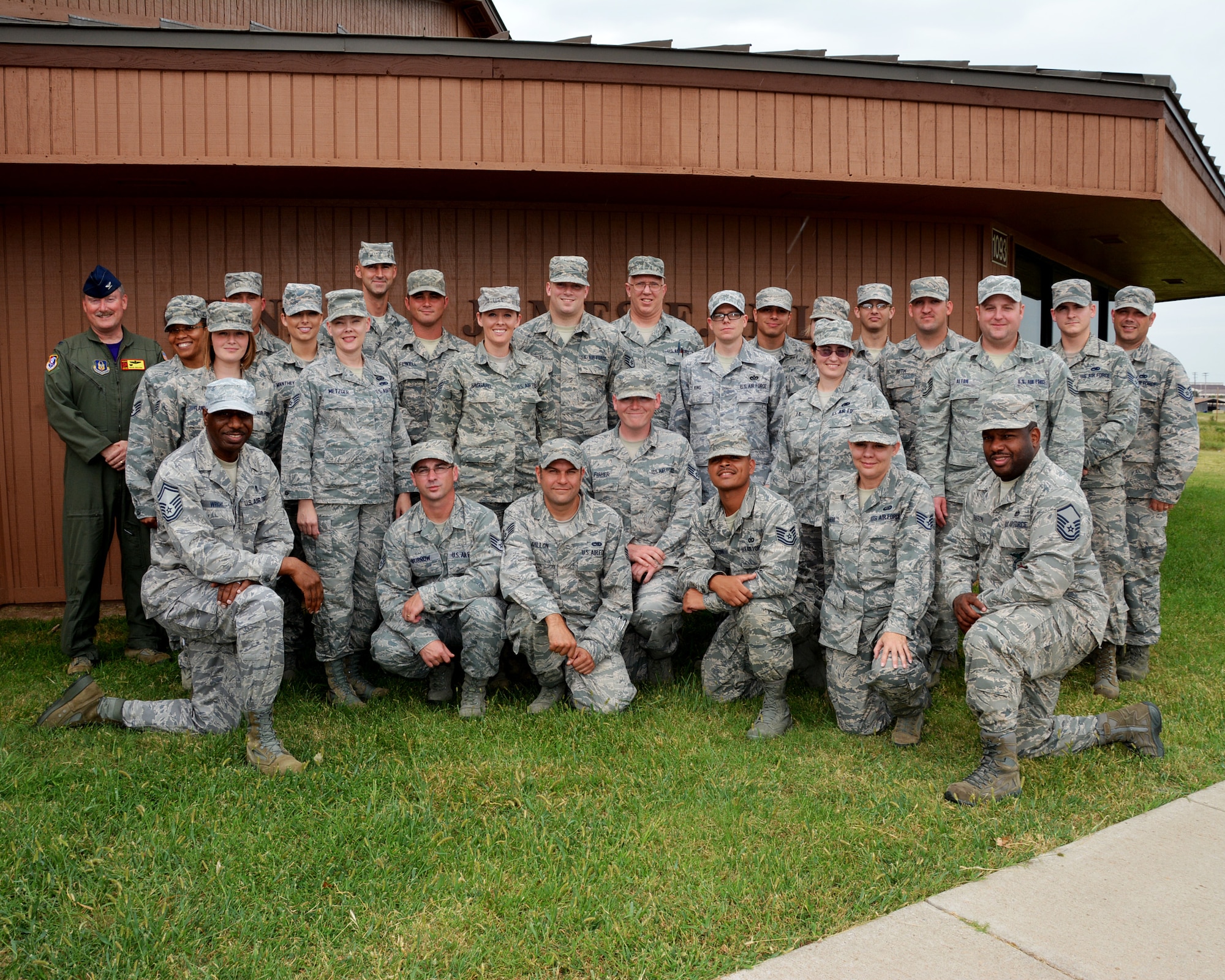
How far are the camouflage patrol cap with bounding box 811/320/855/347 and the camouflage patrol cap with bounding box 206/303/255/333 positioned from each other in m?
2.89

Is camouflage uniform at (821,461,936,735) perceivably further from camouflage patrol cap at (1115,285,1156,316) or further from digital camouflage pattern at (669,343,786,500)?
camouflage patrol cap at (1115,285,1156,316)

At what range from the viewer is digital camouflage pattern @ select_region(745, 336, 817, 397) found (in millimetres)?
5457

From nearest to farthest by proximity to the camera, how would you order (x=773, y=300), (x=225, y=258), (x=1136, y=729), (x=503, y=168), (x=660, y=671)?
1. (x=1136, y=729)
2. (x=660, y=671)
3. (x=773, y=300)
4. (x=503, y=168)
5. (x=225, y=258)

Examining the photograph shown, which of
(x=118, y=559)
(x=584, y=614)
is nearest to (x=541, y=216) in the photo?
(x=584, y=614)

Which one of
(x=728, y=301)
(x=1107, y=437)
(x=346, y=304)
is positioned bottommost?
(x=1107, y=437)

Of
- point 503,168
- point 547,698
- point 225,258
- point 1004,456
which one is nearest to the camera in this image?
point 1004,456

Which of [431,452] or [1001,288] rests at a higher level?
[1001,288]

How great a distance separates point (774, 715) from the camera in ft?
14.2

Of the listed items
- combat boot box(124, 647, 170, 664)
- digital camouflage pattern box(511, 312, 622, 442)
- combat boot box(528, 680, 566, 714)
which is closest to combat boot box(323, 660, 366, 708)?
combat boot box(528, 680, 566, 714)

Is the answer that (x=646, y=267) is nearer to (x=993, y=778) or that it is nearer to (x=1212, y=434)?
(x=993, y=778)

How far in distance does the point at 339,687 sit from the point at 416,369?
5.80 feet

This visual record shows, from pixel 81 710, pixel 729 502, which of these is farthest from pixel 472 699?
pixel 81 710

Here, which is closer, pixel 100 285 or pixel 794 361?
pixel 100 285

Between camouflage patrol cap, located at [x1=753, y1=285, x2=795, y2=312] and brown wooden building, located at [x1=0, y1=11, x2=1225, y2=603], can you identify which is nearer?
camouflage patrol cap, located at [x1=753, y1=285, x2=795, y2=312]
